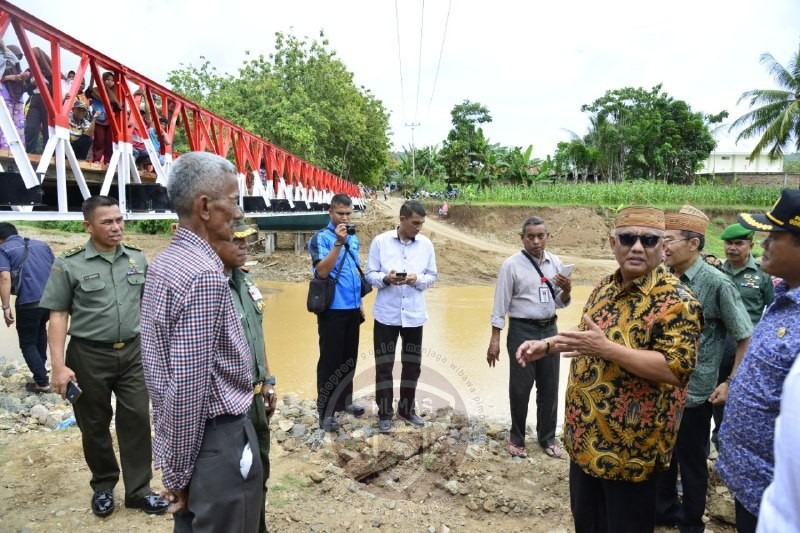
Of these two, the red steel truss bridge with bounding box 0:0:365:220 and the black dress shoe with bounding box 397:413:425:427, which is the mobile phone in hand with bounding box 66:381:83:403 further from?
the black dress shoe with bounding box 397:413:425:427

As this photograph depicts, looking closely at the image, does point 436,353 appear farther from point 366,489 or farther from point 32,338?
point 32,338

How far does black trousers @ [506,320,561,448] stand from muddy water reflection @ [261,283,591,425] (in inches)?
31.7

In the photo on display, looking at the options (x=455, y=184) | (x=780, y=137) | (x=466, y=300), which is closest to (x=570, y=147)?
(x=455, y=184)

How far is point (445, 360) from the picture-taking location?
24.8ft

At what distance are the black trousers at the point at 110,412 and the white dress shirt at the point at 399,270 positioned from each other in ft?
5.89

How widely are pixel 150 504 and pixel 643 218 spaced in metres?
A: 3.03

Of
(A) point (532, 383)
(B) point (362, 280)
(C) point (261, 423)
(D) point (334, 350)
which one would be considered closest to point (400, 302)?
(B) point (362, 280)

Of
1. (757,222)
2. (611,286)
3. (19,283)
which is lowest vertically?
(19,283)

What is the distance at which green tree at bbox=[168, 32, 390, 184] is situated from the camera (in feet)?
65.2

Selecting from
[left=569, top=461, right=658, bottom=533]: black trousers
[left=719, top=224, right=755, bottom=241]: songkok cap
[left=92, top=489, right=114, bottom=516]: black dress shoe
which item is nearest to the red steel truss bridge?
[left=92, top=489, right=114, bottom=516]: black dress shoe

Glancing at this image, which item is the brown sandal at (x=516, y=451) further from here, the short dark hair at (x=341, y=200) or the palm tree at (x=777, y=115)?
the palm tree at (x=777, y=115)

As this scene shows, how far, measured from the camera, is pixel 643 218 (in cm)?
202

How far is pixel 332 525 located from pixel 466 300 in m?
Result: 10.2

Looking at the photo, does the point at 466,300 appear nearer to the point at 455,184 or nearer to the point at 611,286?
the point at 611,286
